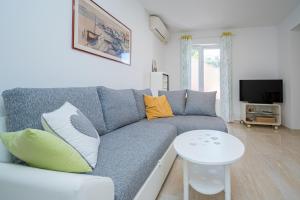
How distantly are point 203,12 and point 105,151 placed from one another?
3899 mm

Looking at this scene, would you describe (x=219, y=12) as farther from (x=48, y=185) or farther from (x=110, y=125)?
(x=48, y=185)

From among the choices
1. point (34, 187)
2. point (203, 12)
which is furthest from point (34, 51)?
point (203, 12)

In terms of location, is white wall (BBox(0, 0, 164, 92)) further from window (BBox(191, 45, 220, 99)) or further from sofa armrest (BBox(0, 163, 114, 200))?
window (BBox(191, 45, 220, 99))

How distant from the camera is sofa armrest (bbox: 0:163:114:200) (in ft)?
2.03

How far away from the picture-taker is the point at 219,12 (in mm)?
4020

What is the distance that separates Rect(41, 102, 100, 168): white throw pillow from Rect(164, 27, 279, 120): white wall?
194 inches

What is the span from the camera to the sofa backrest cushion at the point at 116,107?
1.92 m

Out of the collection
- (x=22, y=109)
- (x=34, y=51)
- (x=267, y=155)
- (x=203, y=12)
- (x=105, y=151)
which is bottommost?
(x=267, y=155)

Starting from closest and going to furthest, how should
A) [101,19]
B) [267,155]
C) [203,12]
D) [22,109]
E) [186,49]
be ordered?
1. [22,109]
2. [101,19]
3. [267,155]
4. [203,12]
5. [186,49]

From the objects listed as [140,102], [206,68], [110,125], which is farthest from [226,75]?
[110,125]

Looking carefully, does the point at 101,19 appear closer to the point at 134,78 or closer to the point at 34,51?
the point at 34,51

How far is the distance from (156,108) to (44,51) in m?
1.81

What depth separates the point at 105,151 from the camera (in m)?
1.29

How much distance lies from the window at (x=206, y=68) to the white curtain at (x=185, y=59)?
0.20 m
